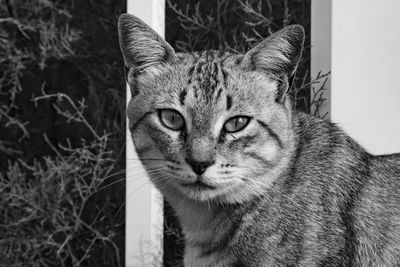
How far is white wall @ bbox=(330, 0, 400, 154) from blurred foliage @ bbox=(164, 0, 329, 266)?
0.85 feet

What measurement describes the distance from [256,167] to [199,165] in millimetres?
172

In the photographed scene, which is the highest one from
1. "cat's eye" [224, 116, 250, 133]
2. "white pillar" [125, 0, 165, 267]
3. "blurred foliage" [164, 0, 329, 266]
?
"blurred foliage" [164, 0, 329, 266]

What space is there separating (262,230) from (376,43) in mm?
877

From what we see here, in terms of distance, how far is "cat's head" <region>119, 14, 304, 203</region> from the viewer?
157cm

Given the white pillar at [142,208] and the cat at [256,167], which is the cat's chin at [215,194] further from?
the white pillar at [142,208]

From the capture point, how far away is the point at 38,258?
2.92 m

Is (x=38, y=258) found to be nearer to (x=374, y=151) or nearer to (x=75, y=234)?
(x=75, y=234)

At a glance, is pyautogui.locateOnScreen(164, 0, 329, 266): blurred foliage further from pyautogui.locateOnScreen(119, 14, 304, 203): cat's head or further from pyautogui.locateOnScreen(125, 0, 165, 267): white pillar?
pyautogui.locateOnScreen(119, 14, 304, 203): cat's head

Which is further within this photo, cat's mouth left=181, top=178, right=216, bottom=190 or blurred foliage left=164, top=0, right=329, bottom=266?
blurred foliage left=164, top=0, right=329, bottom=266

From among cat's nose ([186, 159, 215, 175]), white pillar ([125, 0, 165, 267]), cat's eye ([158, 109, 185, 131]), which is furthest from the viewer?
white pillar ([125, 0, 165, 267])

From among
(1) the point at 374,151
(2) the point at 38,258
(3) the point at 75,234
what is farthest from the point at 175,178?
(2) the point at 38,258

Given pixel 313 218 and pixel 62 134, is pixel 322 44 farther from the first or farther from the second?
pixel 62 134

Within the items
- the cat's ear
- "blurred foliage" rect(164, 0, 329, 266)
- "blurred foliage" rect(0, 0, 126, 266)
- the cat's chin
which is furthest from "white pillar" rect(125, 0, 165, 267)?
the cat's chin

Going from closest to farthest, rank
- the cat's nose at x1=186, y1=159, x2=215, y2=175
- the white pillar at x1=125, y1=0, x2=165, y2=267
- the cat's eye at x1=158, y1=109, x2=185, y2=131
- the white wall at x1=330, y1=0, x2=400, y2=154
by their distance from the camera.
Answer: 1. the cat's nose at x1=186, y1=159, x2=215, y2=175
2. the cat's eye at x1=158, y1=109, x2=185, y2=131
3. the white wall at x1=330, y1=0, x2=400, y2=154
4. the white pillar at x1=125, y1=0, x2=165, y2=267
